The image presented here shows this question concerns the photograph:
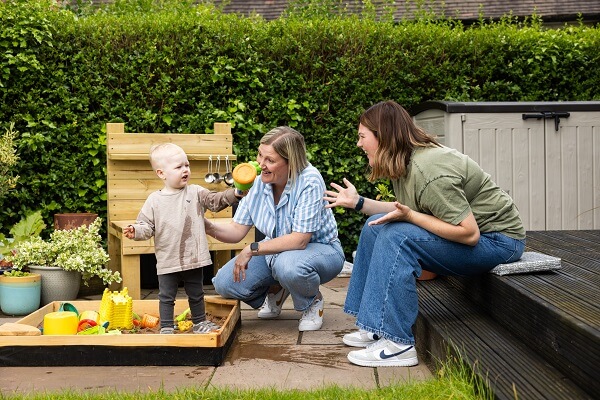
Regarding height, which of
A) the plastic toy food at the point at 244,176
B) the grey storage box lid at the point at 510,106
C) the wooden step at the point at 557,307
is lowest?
the wooden step at the point at 557,307

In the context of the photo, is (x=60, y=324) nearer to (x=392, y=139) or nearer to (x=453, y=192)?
(x=392, y=139)

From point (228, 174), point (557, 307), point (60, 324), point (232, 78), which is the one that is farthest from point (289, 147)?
point (232, 78)

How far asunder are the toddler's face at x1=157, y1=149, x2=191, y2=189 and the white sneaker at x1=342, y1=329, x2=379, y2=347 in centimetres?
118

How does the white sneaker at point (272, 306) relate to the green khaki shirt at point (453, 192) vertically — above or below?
below

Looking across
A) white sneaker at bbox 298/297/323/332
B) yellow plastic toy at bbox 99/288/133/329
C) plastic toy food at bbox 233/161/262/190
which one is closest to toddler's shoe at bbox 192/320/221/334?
yellow plastic toy at bbox 99/288/133/329

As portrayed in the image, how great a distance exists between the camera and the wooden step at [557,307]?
8.64 ft

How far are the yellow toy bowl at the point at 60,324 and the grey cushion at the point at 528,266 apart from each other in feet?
7.04

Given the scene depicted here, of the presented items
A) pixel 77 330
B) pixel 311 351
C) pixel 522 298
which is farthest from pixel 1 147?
pixel 522 298

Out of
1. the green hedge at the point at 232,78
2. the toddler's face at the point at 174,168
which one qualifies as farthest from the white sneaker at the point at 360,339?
the green hedge at the point at 232,78

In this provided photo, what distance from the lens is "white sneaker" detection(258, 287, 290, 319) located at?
15.8 ft

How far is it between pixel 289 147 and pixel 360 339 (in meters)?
1.10

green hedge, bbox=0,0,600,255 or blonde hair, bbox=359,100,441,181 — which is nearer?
blonde hair, bbox=359,100,441,181

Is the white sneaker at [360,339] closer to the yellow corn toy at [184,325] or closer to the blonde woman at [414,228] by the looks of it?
the blonde woman at [414,228]

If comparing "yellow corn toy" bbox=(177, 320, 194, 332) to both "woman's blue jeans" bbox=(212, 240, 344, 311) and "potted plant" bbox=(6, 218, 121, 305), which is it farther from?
"potted plant" bbox=(6, 218, 121, 305)
